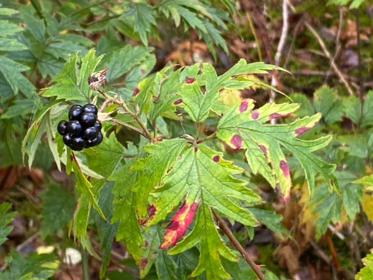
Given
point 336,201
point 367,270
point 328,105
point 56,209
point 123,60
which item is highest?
point 123,60

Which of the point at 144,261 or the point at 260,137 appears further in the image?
the point at 144,261

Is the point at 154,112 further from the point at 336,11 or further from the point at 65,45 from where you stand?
the point at 336,11

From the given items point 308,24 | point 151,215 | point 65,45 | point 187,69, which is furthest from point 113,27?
point 308,24

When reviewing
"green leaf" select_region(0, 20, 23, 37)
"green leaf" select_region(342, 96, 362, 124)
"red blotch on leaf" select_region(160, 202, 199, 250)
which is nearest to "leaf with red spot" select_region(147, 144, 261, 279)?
"red blotch on leaf" select_region(160, 202, 199, 250)

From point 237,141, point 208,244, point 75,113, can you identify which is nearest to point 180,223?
point 208,244

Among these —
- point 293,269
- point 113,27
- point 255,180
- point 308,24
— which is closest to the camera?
point 113,27

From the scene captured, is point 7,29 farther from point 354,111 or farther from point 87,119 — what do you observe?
point 354,111

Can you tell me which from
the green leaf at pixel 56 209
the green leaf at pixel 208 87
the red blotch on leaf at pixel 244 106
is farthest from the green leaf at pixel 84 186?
the green leaf at pixel 56 209
